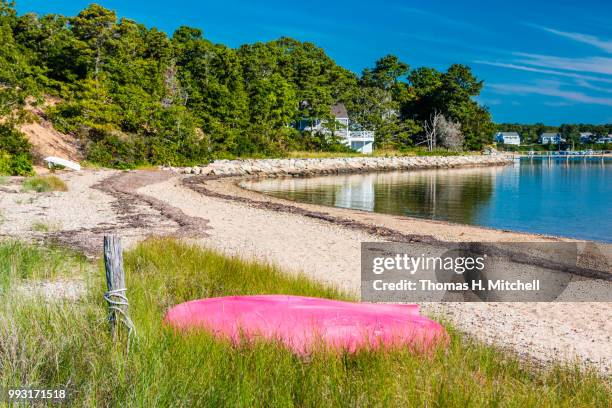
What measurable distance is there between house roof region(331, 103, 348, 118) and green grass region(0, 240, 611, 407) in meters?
61.5

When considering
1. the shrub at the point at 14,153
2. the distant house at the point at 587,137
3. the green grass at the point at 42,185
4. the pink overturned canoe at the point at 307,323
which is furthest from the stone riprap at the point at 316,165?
the distant house at the point at 587,137

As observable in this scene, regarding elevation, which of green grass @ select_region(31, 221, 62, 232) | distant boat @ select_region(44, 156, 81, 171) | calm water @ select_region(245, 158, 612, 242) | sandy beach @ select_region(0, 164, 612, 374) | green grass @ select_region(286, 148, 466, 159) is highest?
green grass @ select_region(286, 148, 466, 159)

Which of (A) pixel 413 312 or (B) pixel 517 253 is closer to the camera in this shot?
(A) pixel 413 312

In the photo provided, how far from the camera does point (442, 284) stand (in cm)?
959

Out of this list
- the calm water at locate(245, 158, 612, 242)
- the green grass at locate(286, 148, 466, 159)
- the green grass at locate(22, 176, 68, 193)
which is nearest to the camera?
the green grass at locate(22, 176, 68, 193)

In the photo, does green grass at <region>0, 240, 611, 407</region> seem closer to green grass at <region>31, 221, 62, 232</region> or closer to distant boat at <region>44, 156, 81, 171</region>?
green grass at <region>31, 221, 62, 232</region>

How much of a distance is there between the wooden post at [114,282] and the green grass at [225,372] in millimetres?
165

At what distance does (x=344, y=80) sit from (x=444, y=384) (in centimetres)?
6476

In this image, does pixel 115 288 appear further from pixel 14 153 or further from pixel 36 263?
pixel 14 153

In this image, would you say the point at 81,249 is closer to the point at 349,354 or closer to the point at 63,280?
the point at 63,280

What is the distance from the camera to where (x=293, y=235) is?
14.2 meters

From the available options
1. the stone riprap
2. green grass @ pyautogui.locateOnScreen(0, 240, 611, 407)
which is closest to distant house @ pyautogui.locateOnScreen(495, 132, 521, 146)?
the stone riprap

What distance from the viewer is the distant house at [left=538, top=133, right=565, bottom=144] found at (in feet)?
508

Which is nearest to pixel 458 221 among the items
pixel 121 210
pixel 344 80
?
pixel 121 210
